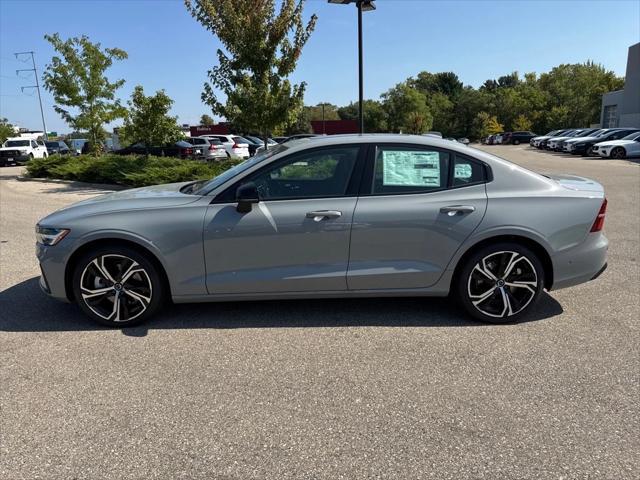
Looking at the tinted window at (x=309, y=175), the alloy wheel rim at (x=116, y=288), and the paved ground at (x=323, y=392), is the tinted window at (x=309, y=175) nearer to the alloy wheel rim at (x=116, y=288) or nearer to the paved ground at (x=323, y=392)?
the paved ground at (x=323, y=392)

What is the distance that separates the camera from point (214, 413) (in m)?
2.80

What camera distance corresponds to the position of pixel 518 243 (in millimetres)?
3930

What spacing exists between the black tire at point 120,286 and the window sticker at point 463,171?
2.61 meters

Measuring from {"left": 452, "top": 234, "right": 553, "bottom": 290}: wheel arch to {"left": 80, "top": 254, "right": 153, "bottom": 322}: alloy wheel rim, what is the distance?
8.43ft

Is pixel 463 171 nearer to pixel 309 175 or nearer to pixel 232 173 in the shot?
pixel 309 175

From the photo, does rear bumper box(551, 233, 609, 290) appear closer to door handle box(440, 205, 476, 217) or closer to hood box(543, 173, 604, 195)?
hood box(543, 173, 604, 195)

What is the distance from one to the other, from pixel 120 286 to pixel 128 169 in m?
11.5

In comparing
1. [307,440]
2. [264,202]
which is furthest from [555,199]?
[307,440]

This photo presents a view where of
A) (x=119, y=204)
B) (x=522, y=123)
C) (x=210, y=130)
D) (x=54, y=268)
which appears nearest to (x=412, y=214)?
(x=119, y=204)

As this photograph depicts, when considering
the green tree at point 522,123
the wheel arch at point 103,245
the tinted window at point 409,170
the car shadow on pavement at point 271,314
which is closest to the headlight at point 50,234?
the wheel arch at point 103,245

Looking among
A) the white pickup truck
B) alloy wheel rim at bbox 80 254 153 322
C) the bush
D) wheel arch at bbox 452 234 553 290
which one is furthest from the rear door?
the white pickup truck

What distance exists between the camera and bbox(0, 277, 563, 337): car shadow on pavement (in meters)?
4.01

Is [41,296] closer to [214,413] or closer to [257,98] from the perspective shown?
[214,413]

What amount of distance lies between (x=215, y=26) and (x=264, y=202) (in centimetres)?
1135
